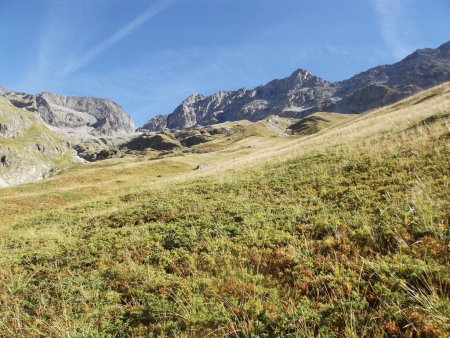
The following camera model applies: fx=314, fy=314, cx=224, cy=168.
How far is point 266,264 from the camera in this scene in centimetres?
855

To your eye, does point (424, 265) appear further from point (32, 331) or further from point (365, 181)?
point (32, 331)

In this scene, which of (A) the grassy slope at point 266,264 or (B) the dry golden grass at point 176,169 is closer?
(A) the grassy slope at point 266,264

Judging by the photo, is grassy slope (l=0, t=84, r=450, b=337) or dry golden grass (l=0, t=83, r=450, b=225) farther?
dry golden grass (l=0, t=83, r=450, b=225)

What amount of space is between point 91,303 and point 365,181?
36.8ft

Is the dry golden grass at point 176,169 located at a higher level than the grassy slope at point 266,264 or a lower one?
higher

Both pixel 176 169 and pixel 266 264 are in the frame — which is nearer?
pixel 266 264

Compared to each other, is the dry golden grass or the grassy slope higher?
the dry golden grass

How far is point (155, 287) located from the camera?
8297mm

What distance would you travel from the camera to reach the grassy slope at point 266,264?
6105 millimetres

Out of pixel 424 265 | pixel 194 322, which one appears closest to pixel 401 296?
pixel 424 265

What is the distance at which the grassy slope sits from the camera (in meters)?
6.11

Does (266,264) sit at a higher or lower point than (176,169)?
lower

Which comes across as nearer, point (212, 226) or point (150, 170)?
point (212, 226)

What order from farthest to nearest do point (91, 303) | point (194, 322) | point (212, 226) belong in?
point (212, 226) < point (91, 303) < point (194, 322)
